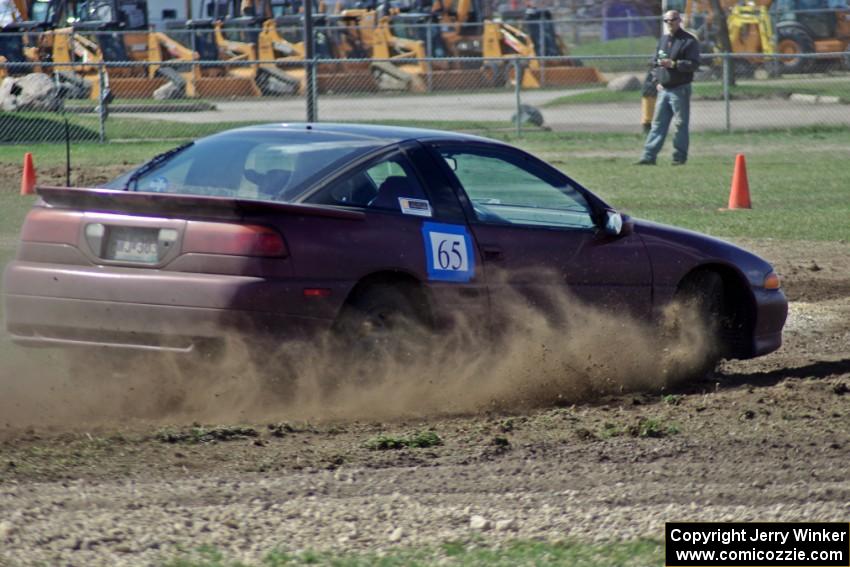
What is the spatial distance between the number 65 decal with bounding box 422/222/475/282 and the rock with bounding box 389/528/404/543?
A: 234 centimetres

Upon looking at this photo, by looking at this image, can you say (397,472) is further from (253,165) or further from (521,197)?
(521,197)

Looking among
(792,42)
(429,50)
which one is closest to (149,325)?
(429,50)

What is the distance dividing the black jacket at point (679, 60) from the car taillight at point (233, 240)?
Answer: 48.0 feet

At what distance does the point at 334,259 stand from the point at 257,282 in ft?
1.40

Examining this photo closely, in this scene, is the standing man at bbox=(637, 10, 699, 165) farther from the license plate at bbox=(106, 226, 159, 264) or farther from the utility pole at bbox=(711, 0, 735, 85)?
the utility pole at bbox=(711, 0, 735, 85)

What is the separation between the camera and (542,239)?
750cm

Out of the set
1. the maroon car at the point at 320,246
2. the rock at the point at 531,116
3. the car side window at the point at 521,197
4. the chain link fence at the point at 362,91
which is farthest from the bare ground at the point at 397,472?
the rock at the point at 531,116

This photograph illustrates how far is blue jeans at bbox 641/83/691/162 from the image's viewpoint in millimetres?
20203

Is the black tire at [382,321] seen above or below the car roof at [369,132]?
below

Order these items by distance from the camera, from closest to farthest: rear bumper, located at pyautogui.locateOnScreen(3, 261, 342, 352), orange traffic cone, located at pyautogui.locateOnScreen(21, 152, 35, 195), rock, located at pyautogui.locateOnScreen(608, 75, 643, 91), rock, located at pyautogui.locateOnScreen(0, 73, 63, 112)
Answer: rear bumper, located at pyautogui.locateOnScreen(3, 261, 342, 352) → orange traffic cone, located at pyautogui.locateOnScreen(21, 152, 35, 195) → rock, located at pyautogui.locateOnScreen(0, 73, 63, 112) → rock, located at pyautogui.locateOnScreen(608, 75, 643, 91)

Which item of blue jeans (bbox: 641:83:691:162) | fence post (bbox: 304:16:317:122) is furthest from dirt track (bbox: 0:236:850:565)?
fence post (bbox: 304:16:317:122)

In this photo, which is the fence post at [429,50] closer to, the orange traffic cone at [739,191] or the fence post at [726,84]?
the fence post at [726,84]

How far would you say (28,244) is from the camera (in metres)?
6.90

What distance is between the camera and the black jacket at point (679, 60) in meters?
20.1
